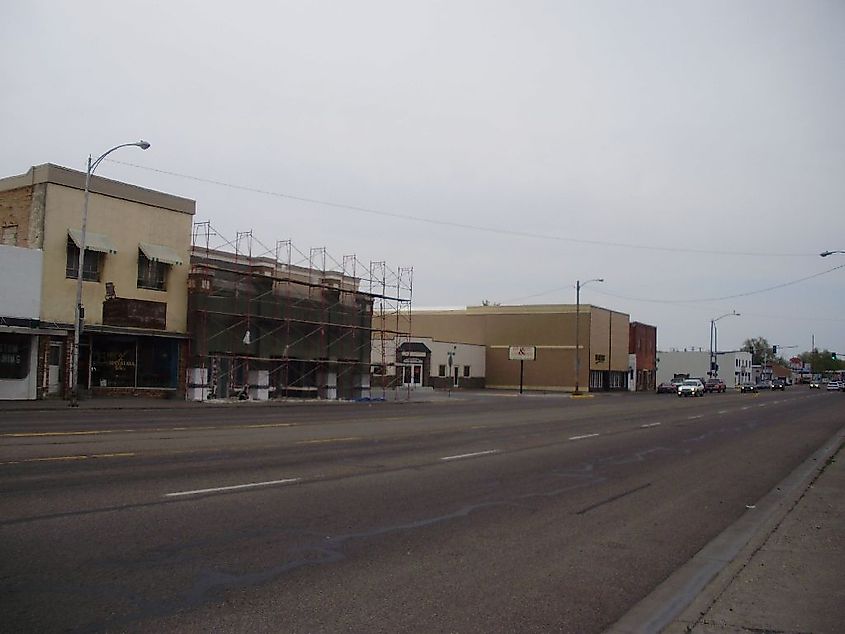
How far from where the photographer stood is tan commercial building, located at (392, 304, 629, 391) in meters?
81.9

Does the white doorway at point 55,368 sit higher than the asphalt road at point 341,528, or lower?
higher

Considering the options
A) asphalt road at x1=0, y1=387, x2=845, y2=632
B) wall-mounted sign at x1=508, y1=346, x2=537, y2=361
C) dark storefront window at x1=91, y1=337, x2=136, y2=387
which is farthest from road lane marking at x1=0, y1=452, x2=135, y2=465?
wall-mounted sign at x1=508, y1=346, x2=537, y2=361

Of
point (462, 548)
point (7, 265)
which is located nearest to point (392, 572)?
point (462, 548)

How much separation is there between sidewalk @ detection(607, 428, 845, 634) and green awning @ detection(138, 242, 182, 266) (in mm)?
30561

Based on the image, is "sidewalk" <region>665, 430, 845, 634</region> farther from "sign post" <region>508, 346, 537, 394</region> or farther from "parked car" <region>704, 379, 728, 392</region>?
"parked car" <region>704, 379, 728, 392</region>

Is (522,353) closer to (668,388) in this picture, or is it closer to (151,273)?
(668,388)

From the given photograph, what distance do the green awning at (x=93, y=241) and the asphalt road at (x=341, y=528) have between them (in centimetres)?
1531

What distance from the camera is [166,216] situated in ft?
126

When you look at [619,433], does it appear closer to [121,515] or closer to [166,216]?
[121,515]

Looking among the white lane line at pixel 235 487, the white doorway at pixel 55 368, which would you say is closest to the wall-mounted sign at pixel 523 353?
the white doorway at pixel 55 368

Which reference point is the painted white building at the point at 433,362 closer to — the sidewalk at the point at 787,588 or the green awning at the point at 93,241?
the green awning at the point at 93,241

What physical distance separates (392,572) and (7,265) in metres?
28.7

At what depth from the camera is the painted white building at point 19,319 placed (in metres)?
31.0

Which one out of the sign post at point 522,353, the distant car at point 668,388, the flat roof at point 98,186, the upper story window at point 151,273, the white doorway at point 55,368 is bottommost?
the distant car at point 668,388
